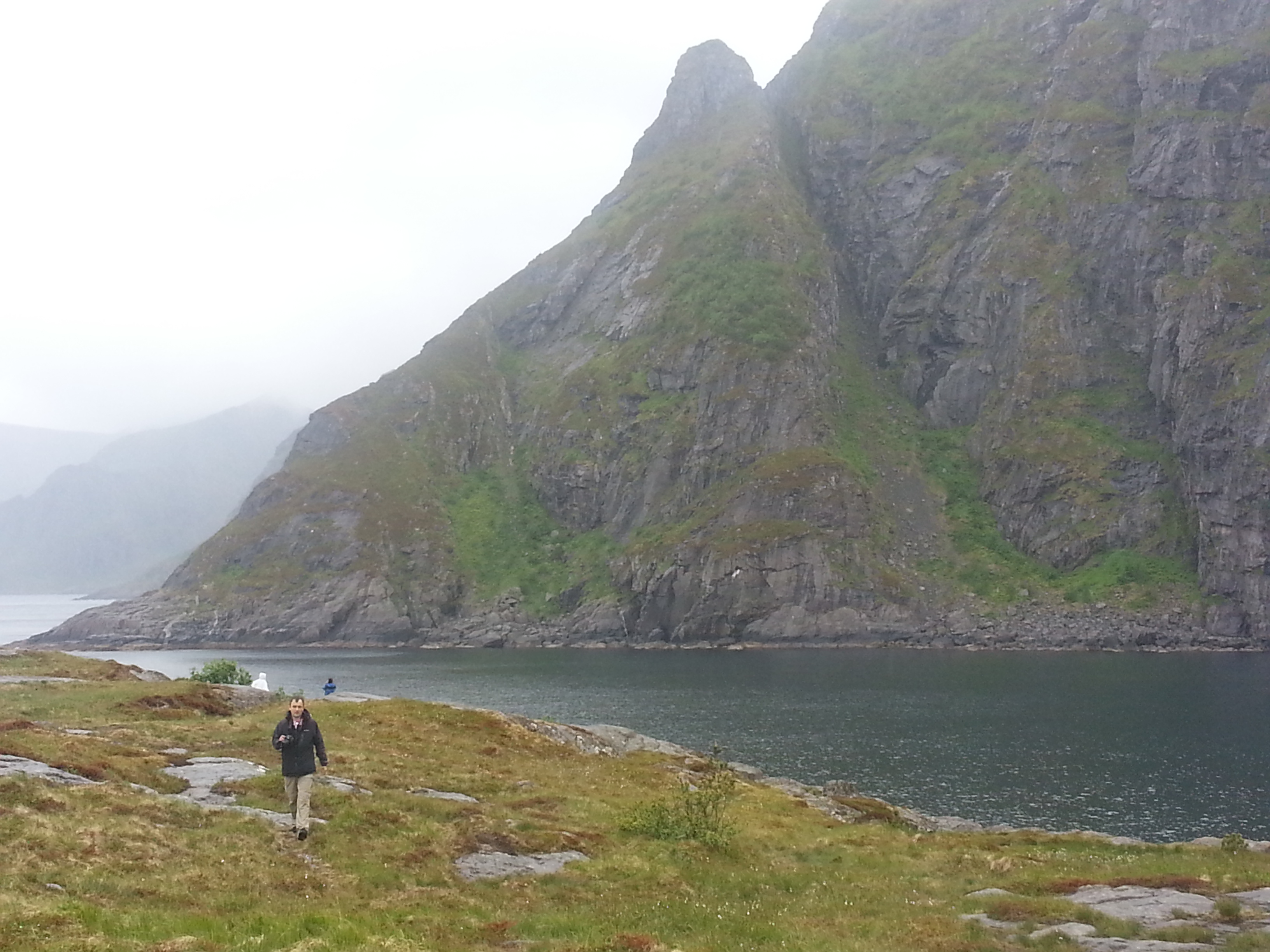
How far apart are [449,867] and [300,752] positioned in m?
5.21

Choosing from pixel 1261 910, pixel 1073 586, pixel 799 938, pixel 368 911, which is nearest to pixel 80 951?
pixel 368 911

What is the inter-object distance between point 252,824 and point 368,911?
7993 mm

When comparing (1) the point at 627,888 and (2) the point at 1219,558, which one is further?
(2) the point at 1219,558

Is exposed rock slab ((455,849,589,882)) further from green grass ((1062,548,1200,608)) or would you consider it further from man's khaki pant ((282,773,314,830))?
green grass ((1062,548,1200,608))

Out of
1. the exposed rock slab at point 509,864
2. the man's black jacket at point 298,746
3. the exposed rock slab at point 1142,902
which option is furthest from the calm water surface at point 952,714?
the man's black jacket at point 298,746

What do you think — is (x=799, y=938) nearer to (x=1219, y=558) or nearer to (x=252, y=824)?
(x=252, y=824)

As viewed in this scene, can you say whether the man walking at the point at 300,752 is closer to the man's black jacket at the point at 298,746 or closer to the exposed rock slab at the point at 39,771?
the man's black jacket at the point at 298,746

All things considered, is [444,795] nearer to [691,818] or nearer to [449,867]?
[691,818]

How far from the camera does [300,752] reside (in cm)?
2570

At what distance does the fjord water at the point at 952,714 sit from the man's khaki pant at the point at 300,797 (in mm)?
19845

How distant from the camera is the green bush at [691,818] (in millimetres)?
32375

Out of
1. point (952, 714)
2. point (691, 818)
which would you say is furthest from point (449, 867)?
point (952, 714)

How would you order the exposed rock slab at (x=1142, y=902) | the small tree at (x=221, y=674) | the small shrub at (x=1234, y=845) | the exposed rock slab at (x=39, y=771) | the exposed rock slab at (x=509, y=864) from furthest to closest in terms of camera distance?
the small tree at (x=221, y=674) → the small shrub at (x=1234, y=845) → the exposed rock slab at (x=39, y=771) → the exposed rock slab at (x=509, y=864) → the exposed rock slab at (x=1142, y=902)

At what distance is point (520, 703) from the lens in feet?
357
